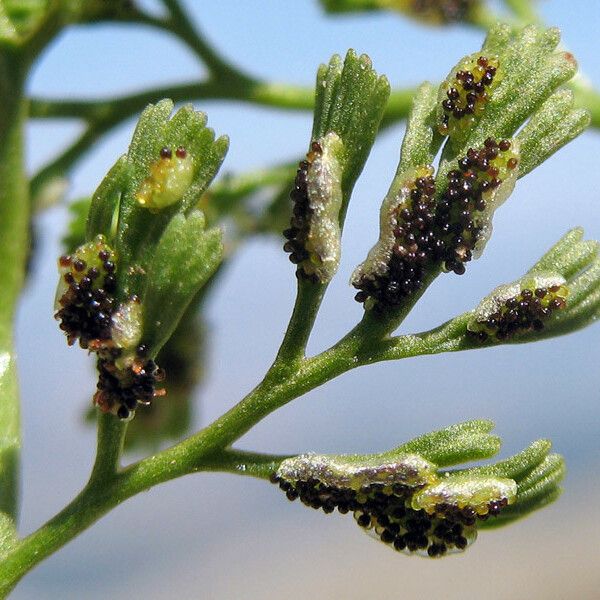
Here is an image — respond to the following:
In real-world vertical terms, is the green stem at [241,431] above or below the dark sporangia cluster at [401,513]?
above

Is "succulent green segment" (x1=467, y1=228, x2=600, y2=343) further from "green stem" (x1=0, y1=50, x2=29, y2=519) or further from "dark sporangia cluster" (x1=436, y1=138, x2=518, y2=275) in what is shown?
"green stem" (x1=0, y1=50, x2=29, y2=519)

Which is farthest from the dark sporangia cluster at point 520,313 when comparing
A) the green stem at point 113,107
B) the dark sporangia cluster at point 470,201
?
the green stem at point 113,107

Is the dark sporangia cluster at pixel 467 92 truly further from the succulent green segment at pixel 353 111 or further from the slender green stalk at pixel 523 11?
the slender green stalk at pixel 523 11

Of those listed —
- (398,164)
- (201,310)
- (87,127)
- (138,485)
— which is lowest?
(138,485)

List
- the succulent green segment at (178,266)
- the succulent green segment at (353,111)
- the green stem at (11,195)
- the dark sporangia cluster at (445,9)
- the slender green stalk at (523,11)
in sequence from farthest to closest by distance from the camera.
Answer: the dark sporangia cluster at (445,9) < the slender green stalk at (523,11) < the green stem at (11,195) < the succulent green segment at (353,111) < the succulent green segment at (178,266)

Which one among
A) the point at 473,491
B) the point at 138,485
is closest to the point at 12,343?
the point at 138,485

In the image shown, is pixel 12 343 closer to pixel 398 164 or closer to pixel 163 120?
pixel 163 120

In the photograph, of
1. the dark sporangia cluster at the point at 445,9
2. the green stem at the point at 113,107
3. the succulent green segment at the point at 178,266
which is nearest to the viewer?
the succulent green segment at the point at 178,266

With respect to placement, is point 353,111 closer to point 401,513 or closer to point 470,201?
point 470,201
